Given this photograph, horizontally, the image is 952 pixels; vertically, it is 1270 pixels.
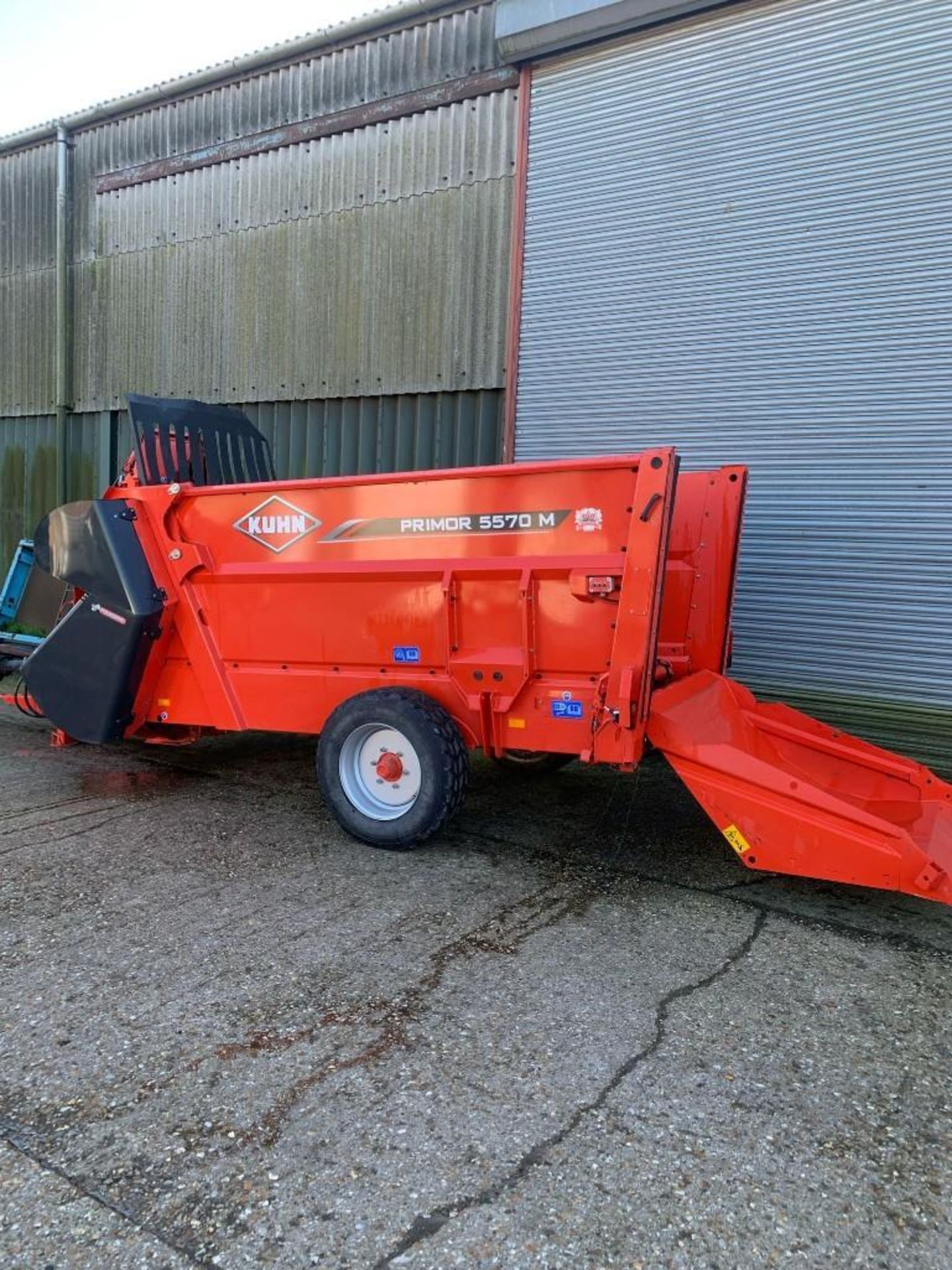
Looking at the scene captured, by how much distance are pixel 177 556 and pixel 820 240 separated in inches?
220

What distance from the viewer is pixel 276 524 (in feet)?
17.4

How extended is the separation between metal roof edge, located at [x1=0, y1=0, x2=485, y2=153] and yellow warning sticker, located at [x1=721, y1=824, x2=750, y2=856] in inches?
325

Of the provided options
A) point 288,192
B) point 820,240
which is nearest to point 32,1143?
point 820,240

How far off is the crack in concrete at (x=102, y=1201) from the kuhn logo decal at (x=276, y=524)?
11.0 feet

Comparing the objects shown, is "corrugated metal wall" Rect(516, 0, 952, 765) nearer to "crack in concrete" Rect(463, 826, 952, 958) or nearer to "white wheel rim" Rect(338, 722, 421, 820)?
"crack in concrete" Rect(463, 826, 952, 958)

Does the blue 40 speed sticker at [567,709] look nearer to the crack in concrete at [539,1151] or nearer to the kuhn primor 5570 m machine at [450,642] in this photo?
the kuhn primor 5570 m machine at [450,642]

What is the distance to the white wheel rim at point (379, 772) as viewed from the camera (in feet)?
16.1

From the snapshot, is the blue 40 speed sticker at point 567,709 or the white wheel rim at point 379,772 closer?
the blue 40 speed sticker at point 567,709

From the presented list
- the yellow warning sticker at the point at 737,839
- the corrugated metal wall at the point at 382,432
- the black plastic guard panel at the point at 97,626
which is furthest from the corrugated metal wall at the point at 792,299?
the black plastic guard panel at the point at 97,626

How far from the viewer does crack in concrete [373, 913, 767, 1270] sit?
2207 millimetres

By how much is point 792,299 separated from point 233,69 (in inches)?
277

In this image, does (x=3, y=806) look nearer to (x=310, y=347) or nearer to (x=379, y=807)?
(x=379, y=807)

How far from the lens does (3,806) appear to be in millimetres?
5586

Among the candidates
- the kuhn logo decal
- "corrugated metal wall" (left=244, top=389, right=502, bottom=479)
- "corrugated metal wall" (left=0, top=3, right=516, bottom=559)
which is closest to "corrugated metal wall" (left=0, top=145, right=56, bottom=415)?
"corrugated metal wall" (left=0, top=3, right=516, bottom=559)
